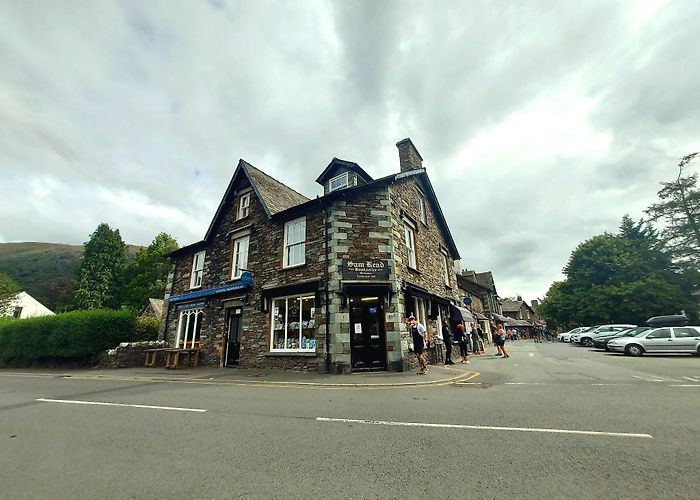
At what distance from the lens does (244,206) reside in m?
17.5

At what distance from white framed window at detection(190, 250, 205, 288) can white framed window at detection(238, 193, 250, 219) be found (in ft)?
13.0

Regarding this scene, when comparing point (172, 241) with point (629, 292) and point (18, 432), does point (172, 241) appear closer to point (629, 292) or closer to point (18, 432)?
point (18, 432)

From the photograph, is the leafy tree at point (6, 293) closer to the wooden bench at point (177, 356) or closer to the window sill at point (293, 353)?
the wooden bench at point (177, 356)

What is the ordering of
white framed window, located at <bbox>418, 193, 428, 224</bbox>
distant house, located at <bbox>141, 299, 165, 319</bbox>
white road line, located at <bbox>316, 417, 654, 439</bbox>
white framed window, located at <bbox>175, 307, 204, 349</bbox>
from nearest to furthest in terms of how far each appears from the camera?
white road line, located at <bbox>316, 417, 654, 439</bbox>
white framed window, located at <bbox>175, 307, 204, 349</bbox>
white framed window, located at <bbox>418, 193, 428, 224</bbox>
distant house, located at <bbox>141, 299, 165, 319</bbox>

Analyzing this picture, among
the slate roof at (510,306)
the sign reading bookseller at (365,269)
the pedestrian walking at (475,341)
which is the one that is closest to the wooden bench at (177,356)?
the sign reading bookseller at (365,269)

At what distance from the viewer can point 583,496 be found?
2840 millimetres

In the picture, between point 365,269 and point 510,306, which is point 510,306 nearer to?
point 510,306

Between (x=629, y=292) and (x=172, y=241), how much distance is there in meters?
54.2

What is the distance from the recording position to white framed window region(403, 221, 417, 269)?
15195mm

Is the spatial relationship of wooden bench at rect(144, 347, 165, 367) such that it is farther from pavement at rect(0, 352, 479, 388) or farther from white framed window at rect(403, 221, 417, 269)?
white framed window at rect(403, 221, 417, 269)

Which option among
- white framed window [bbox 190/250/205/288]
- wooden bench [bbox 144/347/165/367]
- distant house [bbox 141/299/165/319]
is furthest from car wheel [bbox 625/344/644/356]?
distant house [bbox 141/299/165/319]

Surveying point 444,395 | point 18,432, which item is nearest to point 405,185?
point 444,395

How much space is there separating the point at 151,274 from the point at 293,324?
36.0 m

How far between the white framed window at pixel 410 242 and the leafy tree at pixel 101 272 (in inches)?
1711
